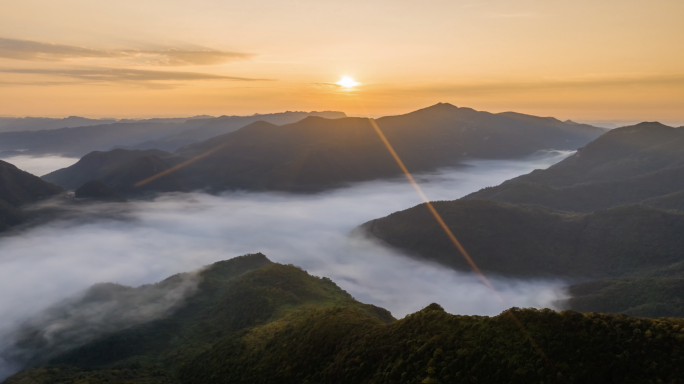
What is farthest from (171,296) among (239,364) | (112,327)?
(239,364)

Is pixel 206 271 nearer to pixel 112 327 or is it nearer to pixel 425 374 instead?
pixel 112 327

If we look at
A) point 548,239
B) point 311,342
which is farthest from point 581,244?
point 311,342

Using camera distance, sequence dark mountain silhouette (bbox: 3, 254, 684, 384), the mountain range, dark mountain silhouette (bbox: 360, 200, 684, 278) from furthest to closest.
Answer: dark mountain silhouette (bbox: 360, 200, 684, 278) → the mountain range → dark mountain silhouette (bbox: 3, 254, 684, 384)

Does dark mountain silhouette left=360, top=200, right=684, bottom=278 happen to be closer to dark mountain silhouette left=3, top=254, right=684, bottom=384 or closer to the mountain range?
the mountain range

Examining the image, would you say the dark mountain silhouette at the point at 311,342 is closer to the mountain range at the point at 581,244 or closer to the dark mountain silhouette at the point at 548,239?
the mountain range at the point at 581,244

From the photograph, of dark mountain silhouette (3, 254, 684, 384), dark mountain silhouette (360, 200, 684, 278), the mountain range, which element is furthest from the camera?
dark mountain silhouette (360, 200, 684, 278)

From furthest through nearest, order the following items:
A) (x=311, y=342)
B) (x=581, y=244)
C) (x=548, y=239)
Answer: (x=548, y=239) < (x=581, y=244) < (x=311, y=342)

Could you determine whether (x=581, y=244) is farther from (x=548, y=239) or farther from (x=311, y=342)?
(x=311, y=342)

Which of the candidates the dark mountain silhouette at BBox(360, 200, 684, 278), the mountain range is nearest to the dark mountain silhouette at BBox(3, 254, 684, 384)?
the mountain range

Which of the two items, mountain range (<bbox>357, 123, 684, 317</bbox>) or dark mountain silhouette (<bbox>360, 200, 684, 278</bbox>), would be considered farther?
dark mountain silhouette (<bbox>360, 200, 684, 278</bbox>)
